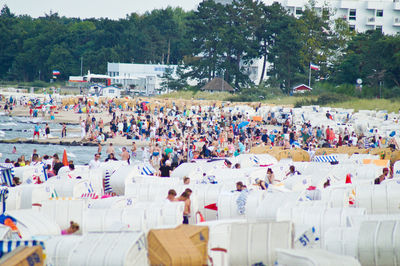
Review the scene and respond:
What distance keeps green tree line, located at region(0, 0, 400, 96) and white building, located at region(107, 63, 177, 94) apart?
3.88 meters

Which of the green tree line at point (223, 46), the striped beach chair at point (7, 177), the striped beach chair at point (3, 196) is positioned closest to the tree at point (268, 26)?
the green tree line at point (223, 46)

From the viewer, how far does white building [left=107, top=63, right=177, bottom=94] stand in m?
75.6

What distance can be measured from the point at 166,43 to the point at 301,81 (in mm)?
36113

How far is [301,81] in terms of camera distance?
206ft

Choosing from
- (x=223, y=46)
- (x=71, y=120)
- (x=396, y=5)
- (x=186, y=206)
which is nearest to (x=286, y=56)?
(x=223, y=46)

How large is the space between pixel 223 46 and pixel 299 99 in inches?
644

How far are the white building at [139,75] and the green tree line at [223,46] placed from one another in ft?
12.7

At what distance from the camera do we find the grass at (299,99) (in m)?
41.8

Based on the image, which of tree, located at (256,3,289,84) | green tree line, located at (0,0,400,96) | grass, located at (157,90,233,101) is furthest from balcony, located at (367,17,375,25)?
grass, located at (157,90,233,101)

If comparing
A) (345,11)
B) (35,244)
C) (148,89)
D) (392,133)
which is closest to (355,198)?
(35,244)

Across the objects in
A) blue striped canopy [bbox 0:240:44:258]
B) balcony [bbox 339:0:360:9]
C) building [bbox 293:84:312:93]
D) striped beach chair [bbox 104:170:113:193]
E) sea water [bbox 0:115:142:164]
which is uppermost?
balcony [bbox 339:0:360:9]

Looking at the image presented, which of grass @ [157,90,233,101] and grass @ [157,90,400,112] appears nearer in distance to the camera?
grass @ [157,90,400,112]

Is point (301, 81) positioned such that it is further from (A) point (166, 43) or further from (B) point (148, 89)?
(A) point (166, 43)

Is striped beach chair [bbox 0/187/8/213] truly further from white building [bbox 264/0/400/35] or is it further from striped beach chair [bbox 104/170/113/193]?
white building [bbox 264/0/400/35]
